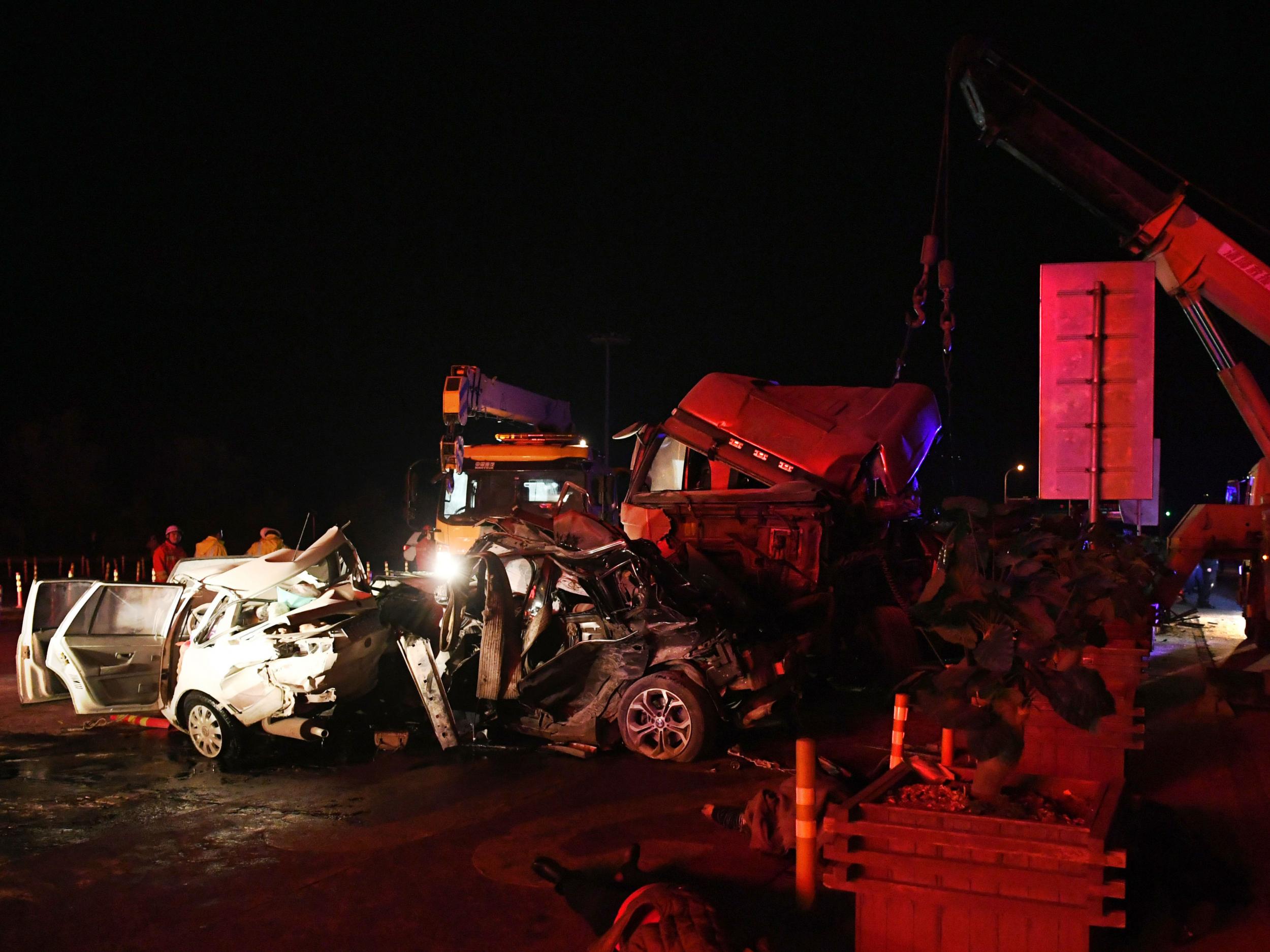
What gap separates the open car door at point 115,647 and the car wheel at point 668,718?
154 inches

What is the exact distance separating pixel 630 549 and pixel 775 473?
12.6ft

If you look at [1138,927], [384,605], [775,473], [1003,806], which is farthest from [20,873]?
[775,473]

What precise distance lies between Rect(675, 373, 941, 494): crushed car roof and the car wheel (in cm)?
420

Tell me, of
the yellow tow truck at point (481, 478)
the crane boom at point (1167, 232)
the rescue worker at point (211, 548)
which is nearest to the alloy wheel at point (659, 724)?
the crane boom at point (1167, 232)

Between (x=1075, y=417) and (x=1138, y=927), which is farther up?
(x=1075, y=417)

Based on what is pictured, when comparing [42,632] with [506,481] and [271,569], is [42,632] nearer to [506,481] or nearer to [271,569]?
[271,569]

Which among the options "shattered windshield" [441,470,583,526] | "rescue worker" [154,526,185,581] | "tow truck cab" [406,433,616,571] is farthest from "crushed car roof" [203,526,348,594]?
"shattered windshield" [441,470,583,526]

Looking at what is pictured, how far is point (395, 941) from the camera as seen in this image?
4559 mm

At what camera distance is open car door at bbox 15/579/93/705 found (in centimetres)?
859

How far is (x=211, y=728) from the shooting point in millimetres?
7824

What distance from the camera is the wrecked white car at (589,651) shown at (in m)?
7.75

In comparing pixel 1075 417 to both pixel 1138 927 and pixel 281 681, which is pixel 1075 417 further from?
pixel 281 681

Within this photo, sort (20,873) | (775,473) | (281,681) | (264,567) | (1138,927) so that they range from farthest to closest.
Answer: (775,473)
(264,567)
(281,681)
(20,873)
(1138,927)

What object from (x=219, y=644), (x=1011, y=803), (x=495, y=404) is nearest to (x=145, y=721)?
(x=219, y=644)
